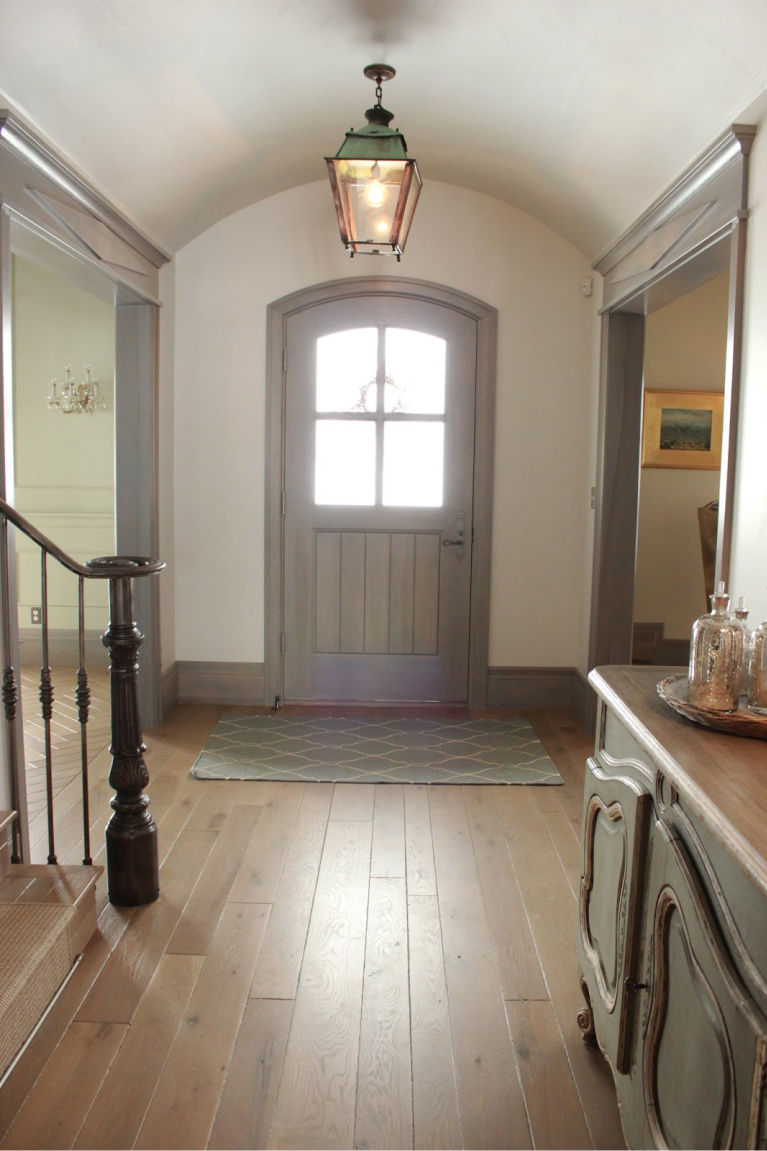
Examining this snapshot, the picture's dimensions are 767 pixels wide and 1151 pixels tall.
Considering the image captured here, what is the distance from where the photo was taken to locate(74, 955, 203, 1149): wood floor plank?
70.2 inches

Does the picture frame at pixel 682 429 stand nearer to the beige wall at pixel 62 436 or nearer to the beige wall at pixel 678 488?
the beige wall at pixel 678 488

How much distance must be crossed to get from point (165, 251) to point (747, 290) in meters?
2.95

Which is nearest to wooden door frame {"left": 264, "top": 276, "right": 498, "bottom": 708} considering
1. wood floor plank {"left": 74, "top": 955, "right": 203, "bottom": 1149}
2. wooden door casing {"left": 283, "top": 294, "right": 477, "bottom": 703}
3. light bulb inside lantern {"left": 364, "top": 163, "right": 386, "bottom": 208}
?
wooden door casing {"left": 283, "top": 294, "right": 477, "bottom": 703}

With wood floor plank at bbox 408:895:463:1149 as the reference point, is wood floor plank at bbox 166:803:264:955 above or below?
above

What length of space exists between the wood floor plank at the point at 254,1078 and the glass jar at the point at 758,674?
1.31 m

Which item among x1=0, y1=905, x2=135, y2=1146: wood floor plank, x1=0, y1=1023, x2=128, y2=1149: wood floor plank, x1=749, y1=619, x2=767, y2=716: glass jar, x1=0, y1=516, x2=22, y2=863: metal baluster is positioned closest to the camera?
x1=749, y1=619, x2=767, y2=716: glass jar

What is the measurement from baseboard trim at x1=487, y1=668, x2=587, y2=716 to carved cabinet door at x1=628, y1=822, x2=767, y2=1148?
329 centimetres

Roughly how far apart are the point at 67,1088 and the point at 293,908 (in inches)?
35.7

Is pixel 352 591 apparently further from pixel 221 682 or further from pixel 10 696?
pixel 10 696

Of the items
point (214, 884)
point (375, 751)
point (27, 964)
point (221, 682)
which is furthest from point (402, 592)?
point (27, 964)

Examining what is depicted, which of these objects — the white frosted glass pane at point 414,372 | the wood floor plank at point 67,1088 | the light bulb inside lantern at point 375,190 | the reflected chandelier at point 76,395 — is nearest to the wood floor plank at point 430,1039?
the wood floor plank at point 67,1088

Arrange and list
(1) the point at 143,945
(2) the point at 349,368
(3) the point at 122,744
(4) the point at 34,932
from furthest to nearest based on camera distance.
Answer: (2) the point at 349,368
(3) the point at 122,744
(1) the point at 143,945
(4) the point at 34,932

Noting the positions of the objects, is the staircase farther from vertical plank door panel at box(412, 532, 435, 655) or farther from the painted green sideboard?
vertical plank door panel at box(412, 532, 435, 655)

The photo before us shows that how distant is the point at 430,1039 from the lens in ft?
6.89
